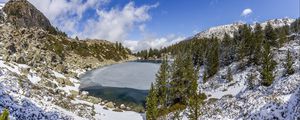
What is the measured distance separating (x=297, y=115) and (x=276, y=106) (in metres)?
7.47

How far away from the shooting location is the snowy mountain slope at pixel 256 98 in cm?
3259

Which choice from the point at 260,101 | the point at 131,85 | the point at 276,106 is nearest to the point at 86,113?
the point at 260,101

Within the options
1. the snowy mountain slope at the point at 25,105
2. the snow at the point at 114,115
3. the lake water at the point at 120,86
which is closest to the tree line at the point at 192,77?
the snow at the point at 114,115

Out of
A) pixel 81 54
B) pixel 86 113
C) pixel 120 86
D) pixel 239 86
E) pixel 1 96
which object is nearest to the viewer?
pixel 1 96

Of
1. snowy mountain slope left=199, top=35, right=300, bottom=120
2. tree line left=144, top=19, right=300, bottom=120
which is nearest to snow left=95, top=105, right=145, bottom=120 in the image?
tree line left=144, top=19, right=300, bottom=120

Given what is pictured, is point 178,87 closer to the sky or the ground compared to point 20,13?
closer to the ground

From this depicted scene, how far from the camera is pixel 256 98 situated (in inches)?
1837

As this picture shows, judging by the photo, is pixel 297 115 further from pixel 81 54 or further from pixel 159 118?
pixel 81 54

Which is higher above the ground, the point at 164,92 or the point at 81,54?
the point at 81,54

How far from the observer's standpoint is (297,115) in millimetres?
27344

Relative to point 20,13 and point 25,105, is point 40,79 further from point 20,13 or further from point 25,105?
point 20,13

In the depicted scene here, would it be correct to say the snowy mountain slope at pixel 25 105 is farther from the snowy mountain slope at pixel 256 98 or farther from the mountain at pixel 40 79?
the snowy mountain slope at pixel 256 98

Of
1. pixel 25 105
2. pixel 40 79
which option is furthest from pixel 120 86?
pixel 25 105

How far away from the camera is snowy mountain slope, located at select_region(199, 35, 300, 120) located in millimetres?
32594
